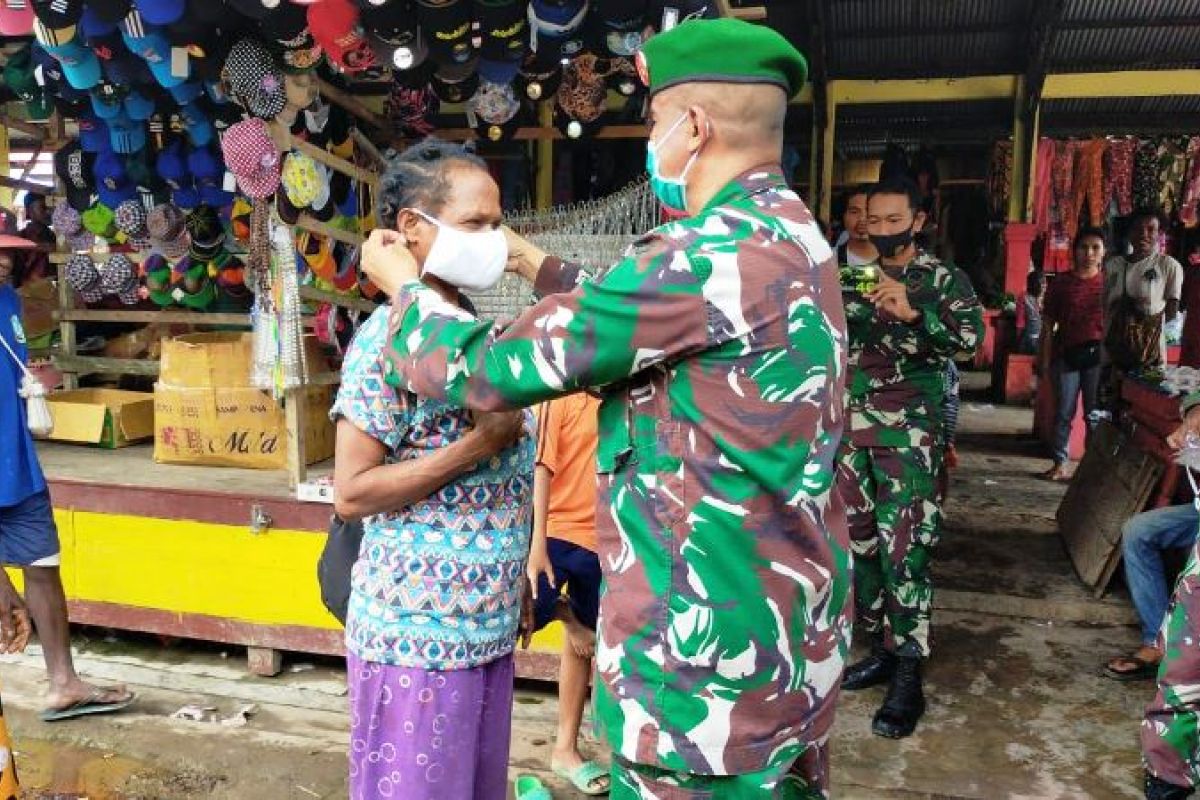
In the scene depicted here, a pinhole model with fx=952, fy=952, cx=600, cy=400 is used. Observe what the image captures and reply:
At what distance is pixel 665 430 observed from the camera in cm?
129

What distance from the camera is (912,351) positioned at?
3.27m

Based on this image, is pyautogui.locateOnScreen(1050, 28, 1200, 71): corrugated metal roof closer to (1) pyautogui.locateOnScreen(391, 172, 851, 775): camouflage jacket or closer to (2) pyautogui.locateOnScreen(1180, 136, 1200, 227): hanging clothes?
(2) pyautogui.locateOnScreen(1180, 136, 1200, 227): hanging clothes

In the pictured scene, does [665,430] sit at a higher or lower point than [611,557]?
higher

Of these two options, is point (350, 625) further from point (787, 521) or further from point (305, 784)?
point (305, 784)

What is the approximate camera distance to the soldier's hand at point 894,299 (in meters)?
3.13

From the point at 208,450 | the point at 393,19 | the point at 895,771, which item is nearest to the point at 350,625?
the point at 895,771

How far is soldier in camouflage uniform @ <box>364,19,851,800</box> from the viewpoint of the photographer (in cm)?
123

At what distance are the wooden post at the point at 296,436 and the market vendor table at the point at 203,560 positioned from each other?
8 centimetres

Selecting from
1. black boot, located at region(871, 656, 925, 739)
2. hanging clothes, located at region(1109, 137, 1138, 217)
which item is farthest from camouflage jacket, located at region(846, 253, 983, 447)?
hanging clothes, located at region(1109, 137, 1138, 217)

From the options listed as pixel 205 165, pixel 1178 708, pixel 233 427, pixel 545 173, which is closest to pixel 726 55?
pixel 1178 708

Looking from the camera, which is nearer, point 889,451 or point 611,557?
point 611,557

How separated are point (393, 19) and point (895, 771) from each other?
307cm

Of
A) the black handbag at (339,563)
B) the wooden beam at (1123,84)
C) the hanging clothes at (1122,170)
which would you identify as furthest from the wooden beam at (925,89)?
the black handbag at (339,563)

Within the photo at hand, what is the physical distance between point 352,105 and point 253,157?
0.90 metres
